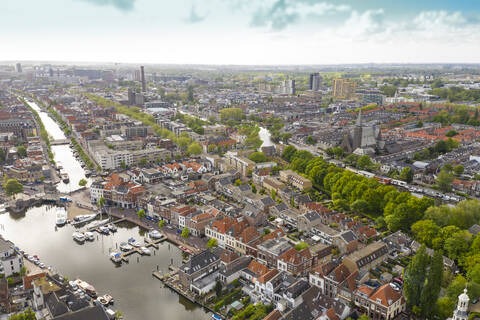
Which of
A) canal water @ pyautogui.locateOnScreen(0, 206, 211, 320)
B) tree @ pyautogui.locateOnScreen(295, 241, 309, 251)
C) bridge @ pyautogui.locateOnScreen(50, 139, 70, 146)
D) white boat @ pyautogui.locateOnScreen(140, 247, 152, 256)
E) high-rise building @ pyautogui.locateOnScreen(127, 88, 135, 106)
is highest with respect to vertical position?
high-rise building @ pyautogui.locateOnScreen(127, 88, 135, 106)

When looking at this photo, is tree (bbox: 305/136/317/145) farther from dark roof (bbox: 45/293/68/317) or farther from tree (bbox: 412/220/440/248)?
dark roof (bbox: 45/293/68/317)

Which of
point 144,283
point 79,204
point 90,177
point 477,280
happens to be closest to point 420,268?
point 477,280

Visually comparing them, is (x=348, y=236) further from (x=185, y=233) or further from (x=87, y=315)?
(x=87, y=315)

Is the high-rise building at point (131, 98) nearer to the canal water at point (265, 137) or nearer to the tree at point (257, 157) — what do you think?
the canal water at point (265, 137)

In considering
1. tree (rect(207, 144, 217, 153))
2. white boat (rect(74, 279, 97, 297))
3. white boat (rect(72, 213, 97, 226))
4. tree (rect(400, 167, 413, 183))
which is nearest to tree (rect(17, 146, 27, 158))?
white boat (rect(72, 213, 97, 226))

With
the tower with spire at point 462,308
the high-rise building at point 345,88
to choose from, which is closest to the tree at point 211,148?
the tower with spire at point 462,308
